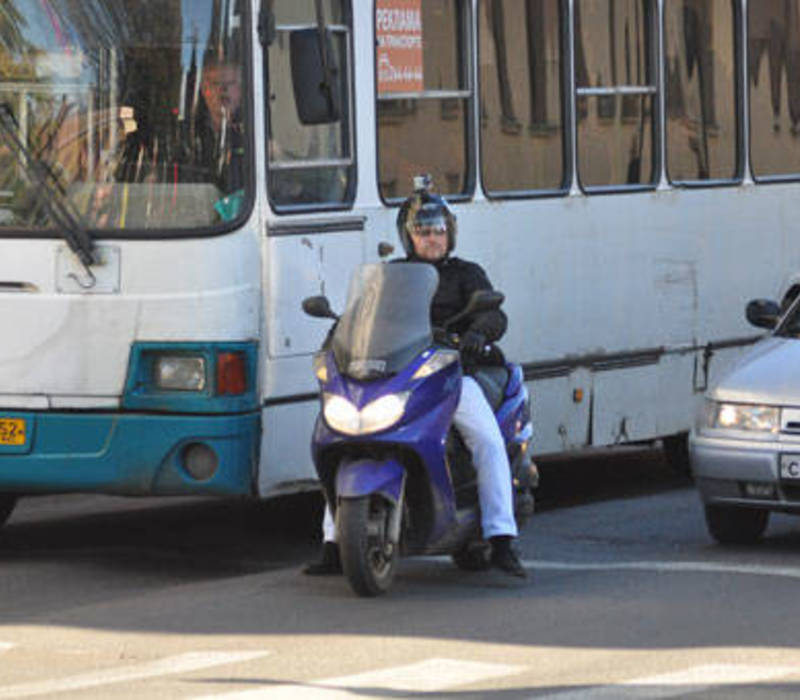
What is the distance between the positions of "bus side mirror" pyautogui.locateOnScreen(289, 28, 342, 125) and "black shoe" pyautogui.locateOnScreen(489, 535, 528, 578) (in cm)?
207

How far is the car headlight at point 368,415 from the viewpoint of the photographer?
36.3 feet

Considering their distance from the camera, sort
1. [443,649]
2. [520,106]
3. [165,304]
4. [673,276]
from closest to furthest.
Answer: [443,649], [165,304], [520,106], [673,276]

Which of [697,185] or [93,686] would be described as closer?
[93,686]

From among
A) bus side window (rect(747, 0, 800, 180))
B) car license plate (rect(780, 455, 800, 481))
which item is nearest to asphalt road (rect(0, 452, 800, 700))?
car license plate (rect(780, 455, 800, 481))

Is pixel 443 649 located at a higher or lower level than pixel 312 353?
lower

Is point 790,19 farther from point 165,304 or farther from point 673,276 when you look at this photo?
point 165,304

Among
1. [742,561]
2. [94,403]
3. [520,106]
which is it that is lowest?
[742,561]

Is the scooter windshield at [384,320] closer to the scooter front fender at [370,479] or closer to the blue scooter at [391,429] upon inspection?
the blue scooter at [391,429]

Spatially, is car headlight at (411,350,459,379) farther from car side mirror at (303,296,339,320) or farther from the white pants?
car side mirror at (303,296,339,320)

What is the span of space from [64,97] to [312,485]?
2120 millimetres

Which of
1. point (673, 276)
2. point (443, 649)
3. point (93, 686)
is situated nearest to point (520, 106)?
point (673, 276)

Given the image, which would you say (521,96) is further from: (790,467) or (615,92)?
(790,467)

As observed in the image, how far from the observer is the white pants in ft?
38.2

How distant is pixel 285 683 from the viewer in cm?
915
